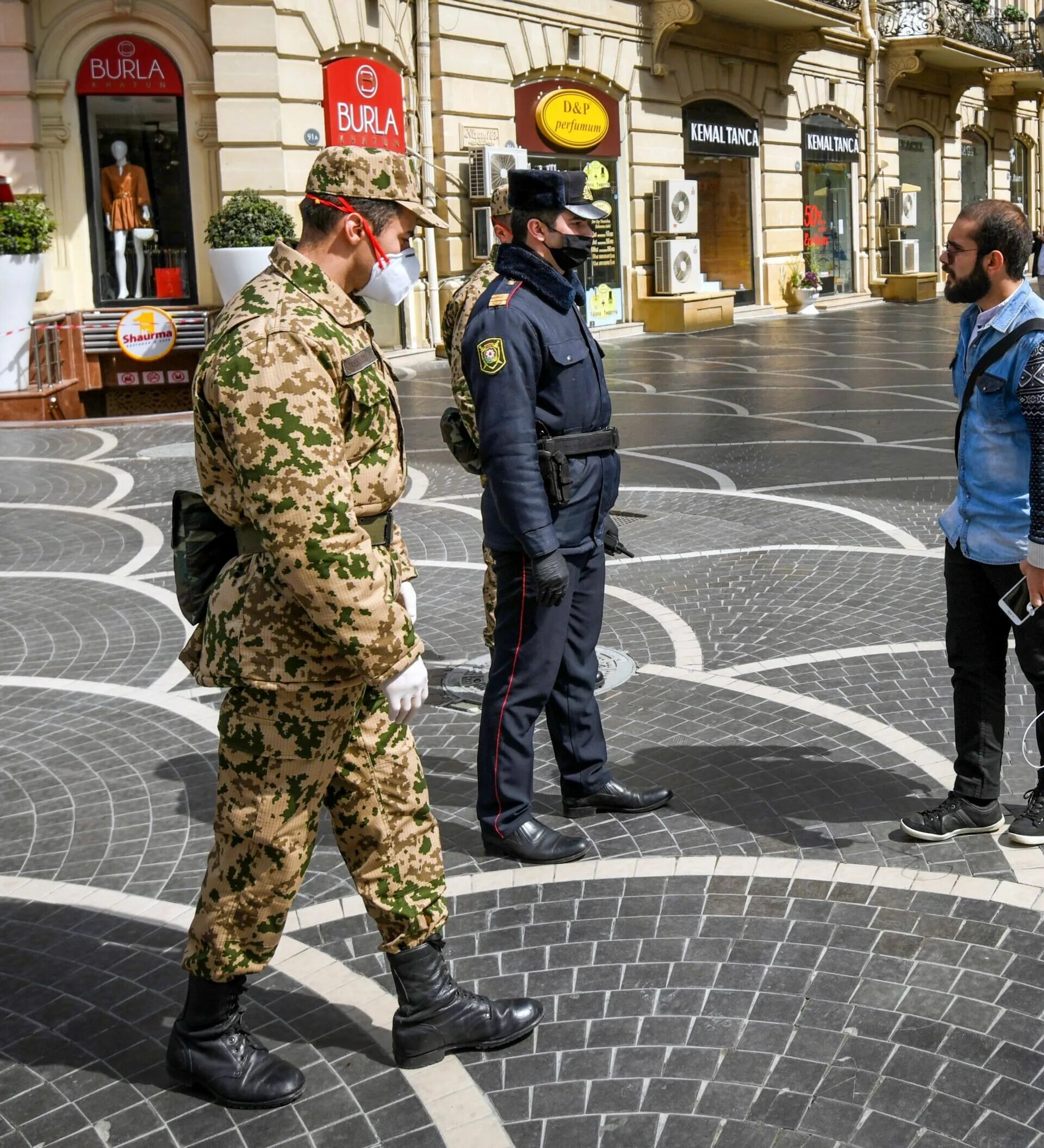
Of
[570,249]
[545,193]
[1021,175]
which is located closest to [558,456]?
[570,249]

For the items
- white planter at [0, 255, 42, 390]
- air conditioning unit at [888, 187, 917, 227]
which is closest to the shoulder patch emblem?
white planter at [0, 255, 42, 390]

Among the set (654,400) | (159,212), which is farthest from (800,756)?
(159,212)

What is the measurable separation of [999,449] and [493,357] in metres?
1.52

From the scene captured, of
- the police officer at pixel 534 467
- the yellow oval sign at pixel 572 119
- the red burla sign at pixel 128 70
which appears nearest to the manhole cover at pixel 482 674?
the police officer at pixel 534 467

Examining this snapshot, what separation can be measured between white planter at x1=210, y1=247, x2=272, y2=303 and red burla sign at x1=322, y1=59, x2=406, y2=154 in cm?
272

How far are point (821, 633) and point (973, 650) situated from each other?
2.31 m

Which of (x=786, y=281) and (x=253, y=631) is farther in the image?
(x=786, y=281)

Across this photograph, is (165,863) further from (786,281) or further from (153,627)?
(786,281)

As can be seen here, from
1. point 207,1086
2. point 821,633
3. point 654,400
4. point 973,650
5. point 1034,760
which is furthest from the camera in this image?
point 654,400

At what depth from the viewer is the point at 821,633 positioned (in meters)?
6.64

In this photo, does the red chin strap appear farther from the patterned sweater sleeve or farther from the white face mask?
the patterned sweater sleeve

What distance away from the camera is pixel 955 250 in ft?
13.8

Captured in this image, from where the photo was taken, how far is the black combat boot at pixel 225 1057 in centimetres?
308

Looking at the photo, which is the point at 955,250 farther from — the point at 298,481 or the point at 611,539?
the point at 298,481
